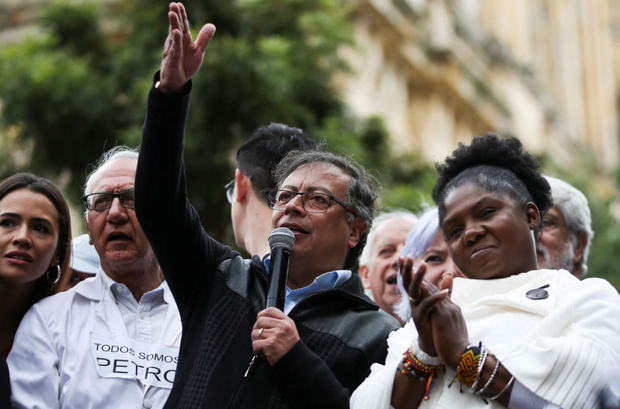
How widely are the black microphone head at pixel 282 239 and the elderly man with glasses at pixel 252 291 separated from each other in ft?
0.75

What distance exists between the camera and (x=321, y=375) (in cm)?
396

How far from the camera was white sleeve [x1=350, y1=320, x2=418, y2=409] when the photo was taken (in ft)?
12.5

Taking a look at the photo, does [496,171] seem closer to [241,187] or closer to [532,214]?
[532,214]

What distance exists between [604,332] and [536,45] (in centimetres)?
3960

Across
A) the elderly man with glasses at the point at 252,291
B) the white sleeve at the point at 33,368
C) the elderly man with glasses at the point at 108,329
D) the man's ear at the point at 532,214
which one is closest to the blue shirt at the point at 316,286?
the elderly man with glasses at the point at 252,291

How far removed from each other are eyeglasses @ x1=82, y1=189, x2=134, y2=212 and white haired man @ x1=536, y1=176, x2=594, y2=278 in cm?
213

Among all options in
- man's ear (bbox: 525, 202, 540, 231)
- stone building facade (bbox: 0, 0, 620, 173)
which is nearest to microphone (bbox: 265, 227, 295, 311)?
man's ear (bbox: 525, 202, 540, 231)

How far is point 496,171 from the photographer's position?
4.38m

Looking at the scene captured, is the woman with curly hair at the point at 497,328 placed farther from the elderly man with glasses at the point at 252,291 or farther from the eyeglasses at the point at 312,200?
the eyeglasses at the point at 312,200

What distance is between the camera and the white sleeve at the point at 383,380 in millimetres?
3805

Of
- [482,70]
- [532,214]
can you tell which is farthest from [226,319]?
[482,70]

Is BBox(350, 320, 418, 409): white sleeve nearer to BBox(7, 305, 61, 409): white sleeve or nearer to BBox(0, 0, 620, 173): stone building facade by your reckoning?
BBox(7, 305, 61, 409): white sleeve

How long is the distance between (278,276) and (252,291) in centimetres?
37

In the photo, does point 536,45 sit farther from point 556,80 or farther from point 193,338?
point 193,338
